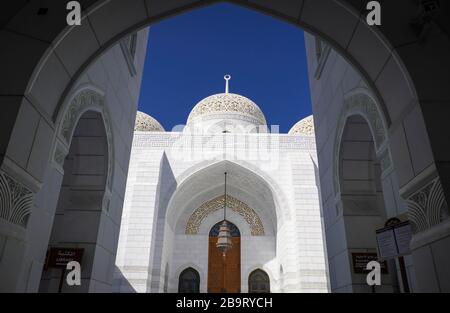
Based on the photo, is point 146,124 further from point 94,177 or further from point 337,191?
point 337,191

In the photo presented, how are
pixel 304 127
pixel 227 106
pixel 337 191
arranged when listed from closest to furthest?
pixel 337 191
pixel 304 127
pixel 227 106

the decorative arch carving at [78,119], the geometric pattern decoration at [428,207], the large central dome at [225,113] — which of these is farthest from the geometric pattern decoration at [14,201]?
the large central dome at [225,113]

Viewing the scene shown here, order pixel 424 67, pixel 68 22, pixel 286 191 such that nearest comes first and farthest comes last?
pixel 424 67 < pixel 68 22 < pixel 286 191

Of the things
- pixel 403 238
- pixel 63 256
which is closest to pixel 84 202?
pixel 63 256

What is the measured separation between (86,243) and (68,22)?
239 centimetres

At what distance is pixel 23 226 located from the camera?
168cm

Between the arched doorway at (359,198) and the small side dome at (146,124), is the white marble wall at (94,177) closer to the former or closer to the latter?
the arched doorway at (359,198)

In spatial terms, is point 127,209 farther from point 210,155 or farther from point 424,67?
point 424,67

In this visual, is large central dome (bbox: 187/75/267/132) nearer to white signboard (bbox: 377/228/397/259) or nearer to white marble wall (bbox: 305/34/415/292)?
white marble wall (bbox: 305/34/415/292)

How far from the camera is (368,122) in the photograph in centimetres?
290

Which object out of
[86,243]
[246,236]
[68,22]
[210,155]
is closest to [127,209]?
[210,155]

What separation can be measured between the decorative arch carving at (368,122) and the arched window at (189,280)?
321 inches

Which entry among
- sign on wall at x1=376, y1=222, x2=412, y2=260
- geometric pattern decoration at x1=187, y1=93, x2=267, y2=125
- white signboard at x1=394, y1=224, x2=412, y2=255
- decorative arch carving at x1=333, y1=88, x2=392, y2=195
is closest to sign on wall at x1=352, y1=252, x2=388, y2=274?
decorative arch carving at x1=333, y1=88, x2=392, y2=195

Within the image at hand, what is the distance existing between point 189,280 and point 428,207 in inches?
399
